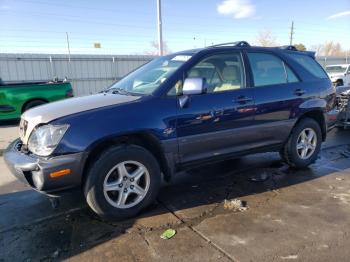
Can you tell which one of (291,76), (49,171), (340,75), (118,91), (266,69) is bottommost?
(49,171)

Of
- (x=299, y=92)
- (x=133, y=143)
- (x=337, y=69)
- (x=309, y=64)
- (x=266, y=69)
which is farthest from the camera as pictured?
(x=337, y=69)

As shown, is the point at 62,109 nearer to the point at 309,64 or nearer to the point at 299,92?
the point at 299,92

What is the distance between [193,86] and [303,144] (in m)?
2.41

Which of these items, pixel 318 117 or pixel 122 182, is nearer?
pixel 122 182

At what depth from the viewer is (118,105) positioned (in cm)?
348

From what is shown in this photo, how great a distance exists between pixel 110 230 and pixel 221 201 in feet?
4.50

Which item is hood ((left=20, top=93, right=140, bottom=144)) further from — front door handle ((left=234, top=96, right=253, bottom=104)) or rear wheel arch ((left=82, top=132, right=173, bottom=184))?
front door handle ((left=234, top=96, right=253, bottom=104))

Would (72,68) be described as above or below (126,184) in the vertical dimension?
above

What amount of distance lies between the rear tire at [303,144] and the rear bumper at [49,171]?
3.17m

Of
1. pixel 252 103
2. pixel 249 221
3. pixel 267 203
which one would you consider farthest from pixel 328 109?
pixel 249 221

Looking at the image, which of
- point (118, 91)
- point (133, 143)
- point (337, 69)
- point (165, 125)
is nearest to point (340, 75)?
point (337, 69)

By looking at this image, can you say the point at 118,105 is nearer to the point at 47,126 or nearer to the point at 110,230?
the point at 47,126

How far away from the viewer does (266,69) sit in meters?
4.64

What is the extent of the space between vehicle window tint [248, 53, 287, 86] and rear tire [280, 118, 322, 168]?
80 centimetres
